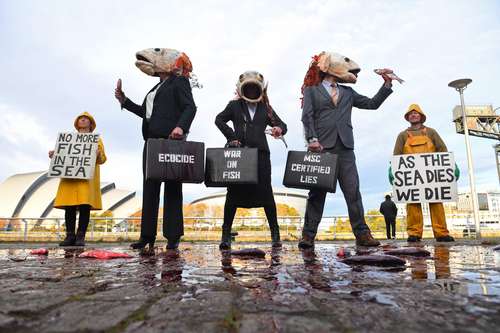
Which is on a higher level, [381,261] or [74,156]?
[74,156]

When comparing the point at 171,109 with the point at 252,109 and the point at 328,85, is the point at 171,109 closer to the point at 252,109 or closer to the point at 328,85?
the point at 252,109

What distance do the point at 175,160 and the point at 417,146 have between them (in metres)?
3.99

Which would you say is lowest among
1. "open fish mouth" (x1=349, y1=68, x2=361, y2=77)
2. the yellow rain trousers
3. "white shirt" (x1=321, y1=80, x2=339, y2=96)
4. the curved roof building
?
the yellow rain trousers

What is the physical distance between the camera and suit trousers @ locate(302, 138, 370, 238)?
414 cm

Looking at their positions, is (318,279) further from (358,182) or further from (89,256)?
(358,182)

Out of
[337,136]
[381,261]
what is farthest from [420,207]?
[381,261]

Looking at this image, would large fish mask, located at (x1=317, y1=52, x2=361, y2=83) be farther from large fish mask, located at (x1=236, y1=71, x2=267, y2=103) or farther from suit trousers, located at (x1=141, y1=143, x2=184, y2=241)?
suit trousers, located at (x1=141, y1=143, x2=184, y2=241)

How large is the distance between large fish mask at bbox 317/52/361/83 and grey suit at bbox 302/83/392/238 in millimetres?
218

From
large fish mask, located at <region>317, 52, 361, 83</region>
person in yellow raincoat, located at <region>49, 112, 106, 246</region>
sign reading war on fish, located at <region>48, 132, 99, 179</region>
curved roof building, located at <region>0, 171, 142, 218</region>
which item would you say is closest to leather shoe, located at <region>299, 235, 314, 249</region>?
large fish mask, located at <region>317, 52, 361, 83</region>

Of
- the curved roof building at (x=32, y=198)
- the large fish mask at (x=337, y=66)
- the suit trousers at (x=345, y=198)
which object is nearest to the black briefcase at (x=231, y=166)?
the suit trousers at (x=345, y=198)

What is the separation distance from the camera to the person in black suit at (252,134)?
445 centimetres

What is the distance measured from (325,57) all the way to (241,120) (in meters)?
1.33

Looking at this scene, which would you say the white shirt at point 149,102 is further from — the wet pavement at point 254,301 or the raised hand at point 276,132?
the wet pavement at point 254,301

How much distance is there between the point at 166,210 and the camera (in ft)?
13.2
